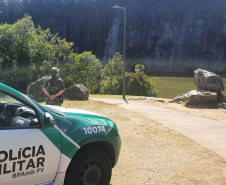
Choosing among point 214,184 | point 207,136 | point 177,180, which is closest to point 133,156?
Result: point 177,180

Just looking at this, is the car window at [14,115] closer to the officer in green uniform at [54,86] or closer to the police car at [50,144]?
the police car at [50,144]

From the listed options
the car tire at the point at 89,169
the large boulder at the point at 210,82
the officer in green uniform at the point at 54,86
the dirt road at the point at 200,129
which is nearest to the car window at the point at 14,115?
the car tire at the point at 89,169

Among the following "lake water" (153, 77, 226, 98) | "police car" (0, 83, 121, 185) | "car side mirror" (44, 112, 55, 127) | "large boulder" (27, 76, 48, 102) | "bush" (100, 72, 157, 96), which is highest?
"car side mirror" (44, 112, 55, 127)

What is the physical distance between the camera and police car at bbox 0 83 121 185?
2975 millimetres

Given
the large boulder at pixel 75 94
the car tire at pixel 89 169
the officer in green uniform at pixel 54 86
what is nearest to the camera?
the car tire at pixel 89 169

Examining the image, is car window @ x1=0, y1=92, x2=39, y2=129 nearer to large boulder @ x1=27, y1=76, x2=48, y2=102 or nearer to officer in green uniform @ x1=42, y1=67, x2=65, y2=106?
officer in green uniform @ x1=42, y1=67, x2=65, y2=106

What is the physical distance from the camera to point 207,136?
8.20 metres

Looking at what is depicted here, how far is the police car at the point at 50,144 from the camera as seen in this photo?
9.76ft

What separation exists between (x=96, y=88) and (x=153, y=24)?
8730 centimetres

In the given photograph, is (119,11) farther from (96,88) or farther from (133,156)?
(133,156)

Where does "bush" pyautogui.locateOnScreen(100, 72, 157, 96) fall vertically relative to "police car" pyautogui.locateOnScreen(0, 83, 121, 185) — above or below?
below

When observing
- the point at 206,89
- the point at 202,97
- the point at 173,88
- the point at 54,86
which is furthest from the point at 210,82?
the point at 173,88

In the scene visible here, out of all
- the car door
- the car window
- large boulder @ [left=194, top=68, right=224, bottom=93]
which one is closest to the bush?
large boulder @ [left=194, top=68, right=224, bottom=93]

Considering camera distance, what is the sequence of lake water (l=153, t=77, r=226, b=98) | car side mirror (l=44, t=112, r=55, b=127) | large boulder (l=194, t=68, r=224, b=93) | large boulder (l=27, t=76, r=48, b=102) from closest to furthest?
car side mirror (l=44, t=112, r=55, b=127)
large boulder (l=27, t=76, r=48, b=102)
large boulder (l=194, t=68, r=224, b=93)
lake water (l=153, t=77, r=226, b=98)
